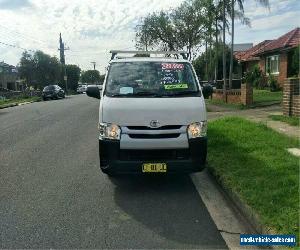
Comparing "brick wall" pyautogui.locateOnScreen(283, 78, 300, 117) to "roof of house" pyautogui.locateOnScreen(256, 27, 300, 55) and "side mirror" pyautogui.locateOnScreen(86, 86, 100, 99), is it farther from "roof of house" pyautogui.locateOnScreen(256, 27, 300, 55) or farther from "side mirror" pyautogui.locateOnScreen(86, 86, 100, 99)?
"roof of house" pyautogui.locateOnScreen(256, 27, 300, 55)

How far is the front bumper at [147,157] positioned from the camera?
6.28m

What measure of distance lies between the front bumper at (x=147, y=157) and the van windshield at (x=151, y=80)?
951mm

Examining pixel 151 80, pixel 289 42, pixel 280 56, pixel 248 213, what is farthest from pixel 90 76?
pixel 248 213

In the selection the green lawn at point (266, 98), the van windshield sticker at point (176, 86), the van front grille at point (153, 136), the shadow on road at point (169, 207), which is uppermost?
the van windshield sticker at point (176, 86)

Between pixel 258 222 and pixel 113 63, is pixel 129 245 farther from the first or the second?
pixel 113 63

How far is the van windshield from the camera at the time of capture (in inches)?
271

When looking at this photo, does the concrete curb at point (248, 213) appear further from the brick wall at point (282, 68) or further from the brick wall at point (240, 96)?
the brick wall at point (282, 68)

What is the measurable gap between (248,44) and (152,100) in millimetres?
82283

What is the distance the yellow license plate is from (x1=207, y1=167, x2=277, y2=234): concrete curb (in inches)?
38.0

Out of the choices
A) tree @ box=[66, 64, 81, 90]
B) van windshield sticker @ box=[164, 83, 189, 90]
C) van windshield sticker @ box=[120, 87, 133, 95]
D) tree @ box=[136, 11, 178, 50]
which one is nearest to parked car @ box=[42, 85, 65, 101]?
tree @ box=[136, 11, 178, 50]

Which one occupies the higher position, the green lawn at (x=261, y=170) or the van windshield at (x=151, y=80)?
the van windshield at (x=151, y=80)

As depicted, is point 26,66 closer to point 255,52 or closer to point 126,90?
point 255,52

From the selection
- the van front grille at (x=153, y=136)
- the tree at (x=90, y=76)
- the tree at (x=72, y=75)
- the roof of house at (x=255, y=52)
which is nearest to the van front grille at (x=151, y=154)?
the van front grille at (x=153, y=136)

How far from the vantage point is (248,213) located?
5199mm
